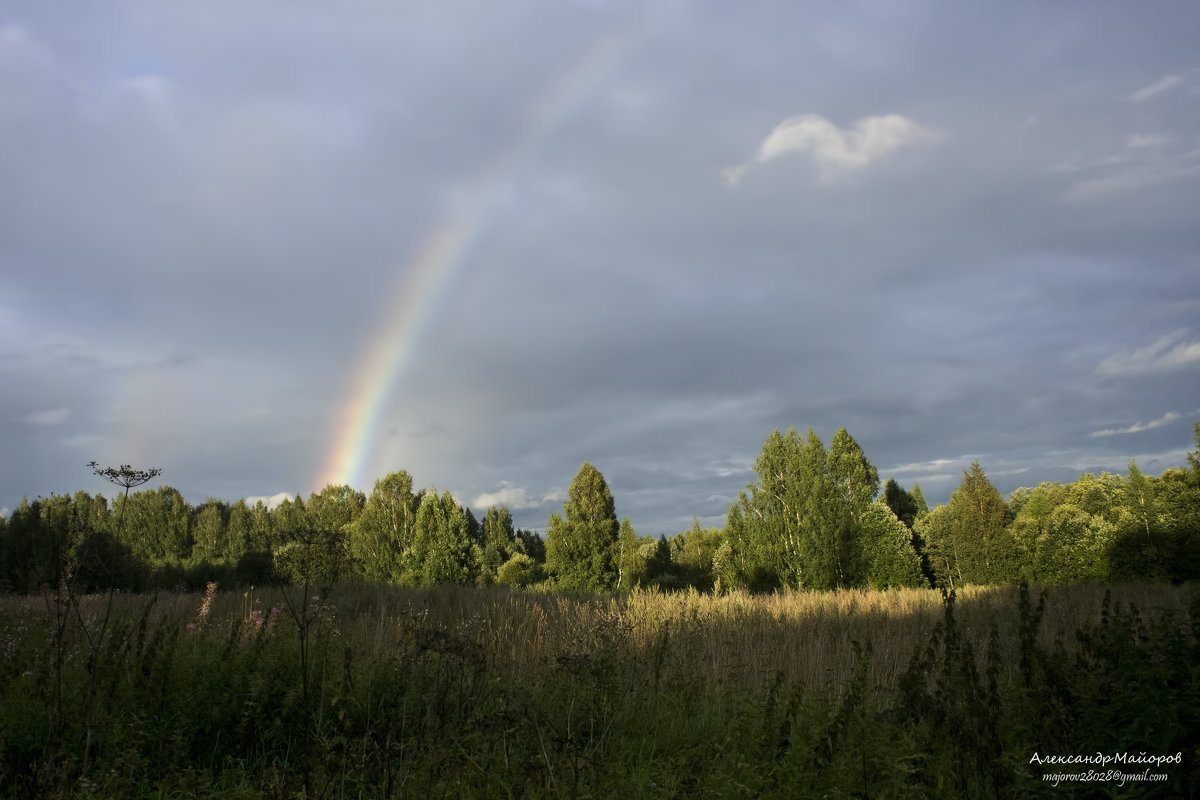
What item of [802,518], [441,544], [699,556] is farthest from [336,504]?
[802,518]

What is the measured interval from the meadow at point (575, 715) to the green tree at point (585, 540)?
28.3 metres

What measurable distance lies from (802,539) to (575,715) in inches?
956

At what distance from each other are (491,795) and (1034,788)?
9.67ft

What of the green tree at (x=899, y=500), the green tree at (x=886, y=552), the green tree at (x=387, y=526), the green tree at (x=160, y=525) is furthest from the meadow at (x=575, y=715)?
the green tree at (x=160, y=525)

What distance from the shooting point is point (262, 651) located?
237 inches

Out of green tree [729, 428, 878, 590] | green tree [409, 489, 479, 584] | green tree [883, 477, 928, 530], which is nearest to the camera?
green tree [729, 428, 878, 590]

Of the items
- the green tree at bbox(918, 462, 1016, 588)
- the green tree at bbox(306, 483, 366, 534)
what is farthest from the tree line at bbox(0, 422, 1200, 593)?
the green tree at bbox(306, 483, 366, 534)

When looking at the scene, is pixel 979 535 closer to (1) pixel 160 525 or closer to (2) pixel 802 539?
(2) pixel 802 539

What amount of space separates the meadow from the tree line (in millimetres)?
1356

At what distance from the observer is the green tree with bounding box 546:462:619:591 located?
36.8 m

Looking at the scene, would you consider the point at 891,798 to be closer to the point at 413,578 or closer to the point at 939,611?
the point at 939,611

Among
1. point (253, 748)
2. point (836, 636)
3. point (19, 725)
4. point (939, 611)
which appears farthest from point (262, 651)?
point (939, 611)

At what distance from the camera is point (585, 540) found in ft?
122

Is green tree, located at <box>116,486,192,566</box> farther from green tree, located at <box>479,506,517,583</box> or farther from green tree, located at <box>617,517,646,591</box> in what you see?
green tree, located at <box>617,517,646,591</box>
